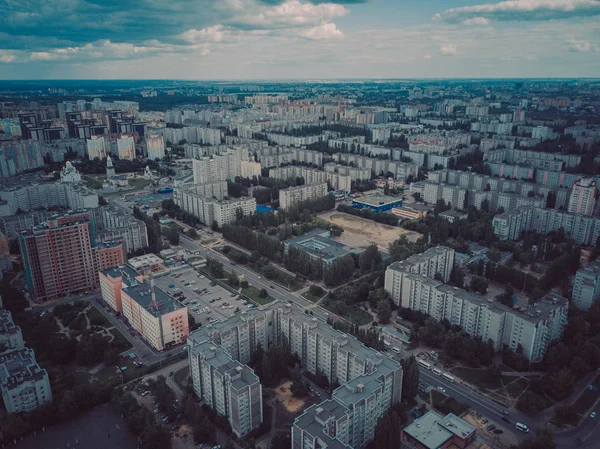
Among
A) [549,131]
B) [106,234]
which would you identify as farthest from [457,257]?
[549,131]

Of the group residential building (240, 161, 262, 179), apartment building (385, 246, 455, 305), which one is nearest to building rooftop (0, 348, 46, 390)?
apartment building (385, 246, 455, 305)

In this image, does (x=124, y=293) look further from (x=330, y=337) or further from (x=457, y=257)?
(x=457, y=257)

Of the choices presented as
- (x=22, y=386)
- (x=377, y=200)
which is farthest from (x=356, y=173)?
(x=22, y=386)

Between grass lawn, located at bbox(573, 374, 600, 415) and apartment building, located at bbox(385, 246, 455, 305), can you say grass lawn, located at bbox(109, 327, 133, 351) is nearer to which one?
apartment building, located at bbox(385, 246, 455, 305)

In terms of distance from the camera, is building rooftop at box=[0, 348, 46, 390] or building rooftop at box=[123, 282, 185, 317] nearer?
building rooftop at box=[0, 348, 46, 390]

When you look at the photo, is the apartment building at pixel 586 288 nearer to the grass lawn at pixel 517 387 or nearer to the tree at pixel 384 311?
the grass lawn at pixel 517 387

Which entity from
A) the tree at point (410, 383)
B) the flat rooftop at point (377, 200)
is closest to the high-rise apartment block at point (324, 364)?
the tree at point (410, 383)

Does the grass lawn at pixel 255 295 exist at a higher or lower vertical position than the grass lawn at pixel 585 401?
higher
